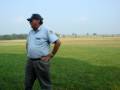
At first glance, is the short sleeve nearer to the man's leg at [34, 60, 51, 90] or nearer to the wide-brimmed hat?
the wide-brimmed hat

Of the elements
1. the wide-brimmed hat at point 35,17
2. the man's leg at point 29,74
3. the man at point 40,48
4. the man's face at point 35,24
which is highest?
the wide-brimmed hat at point 35,17

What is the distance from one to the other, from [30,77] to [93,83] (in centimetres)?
435

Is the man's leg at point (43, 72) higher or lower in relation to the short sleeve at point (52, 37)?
lower

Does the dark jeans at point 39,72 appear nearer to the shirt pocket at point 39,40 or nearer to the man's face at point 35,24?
the shirt pocket at point 39,40

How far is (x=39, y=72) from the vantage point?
6523 mm

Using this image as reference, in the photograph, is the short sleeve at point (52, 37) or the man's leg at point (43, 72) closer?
the short sleeve at point (52, 37)

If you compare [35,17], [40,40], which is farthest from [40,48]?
[35,17]

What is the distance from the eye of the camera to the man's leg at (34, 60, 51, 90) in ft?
21.2

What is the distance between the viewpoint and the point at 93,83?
10641mm

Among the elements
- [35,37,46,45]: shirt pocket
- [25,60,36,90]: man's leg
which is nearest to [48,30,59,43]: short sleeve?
[35,37,46,45]: shirt pocket

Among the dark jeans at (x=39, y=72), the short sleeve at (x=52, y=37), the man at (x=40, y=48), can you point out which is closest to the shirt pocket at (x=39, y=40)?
the man at (x=40, y=48)

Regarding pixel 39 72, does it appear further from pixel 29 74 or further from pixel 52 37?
pixel 52 37

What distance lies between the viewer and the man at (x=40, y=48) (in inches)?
252

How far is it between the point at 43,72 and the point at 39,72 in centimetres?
8
